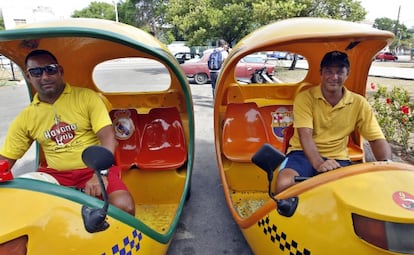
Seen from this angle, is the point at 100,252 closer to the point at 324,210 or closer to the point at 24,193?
the point at 24,193

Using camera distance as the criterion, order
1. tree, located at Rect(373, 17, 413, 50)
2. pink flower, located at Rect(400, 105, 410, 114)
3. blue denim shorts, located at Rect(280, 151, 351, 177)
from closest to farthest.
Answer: blue denim shorts, located at Rect(280, 151, 351, 177) < pink flower, located at Rect(400, 105, 410, 114) < tree, located at Rect(373, 17, 413, 50)

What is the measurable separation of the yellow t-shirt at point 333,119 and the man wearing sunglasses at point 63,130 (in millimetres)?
1517

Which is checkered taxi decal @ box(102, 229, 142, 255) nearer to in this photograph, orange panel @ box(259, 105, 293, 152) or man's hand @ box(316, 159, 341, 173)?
man's hand @ box(316, 159, 341, 173)

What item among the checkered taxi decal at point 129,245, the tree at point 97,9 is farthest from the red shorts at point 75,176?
the tree at point 97,9

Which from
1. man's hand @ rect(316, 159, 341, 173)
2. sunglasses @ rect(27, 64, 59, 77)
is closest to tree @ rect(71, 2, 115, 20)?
sunglasses @ rect(27, 64, 59, 77)

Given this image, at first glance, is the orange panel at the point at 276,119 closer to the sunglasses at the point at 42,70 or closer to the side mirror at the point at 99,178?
the sunglasses at the point at 42,70

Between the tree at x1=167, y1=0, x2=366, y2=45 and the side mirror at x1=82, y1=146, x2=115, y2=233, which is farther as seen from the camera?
the tree at x1=167, y1=0, x2=366, y2=45

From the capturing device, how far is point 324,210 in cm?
168

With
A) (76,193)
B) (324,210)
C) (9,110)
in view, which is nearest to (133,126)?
(76,193)

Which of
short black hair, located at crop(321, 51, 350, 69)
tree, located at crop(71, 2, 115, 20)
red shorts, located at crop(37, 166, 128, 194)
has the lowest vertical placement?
red shorts, located at crop(37, 166, 128, 194)

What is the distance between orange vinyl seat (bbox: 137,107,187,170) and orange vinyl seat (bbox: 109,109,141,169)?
9 centimetres

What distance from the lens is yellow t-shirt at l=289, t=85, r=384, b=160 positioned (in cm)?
262

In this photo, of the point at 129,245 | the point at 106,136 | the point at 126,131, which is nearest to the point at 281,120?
the point at 126,131

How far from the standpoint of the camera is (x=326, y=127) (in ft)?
8.83
